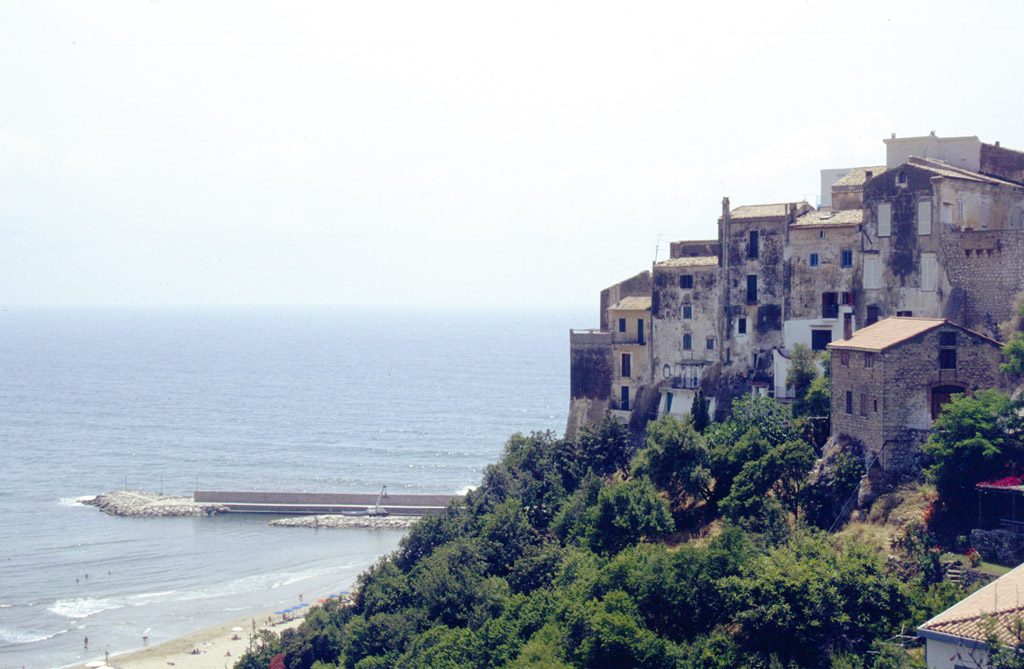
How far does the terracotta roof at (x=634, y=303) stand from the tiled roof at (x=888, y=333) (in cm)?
1385

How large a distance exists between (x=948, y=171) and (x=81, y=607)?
4959 centimetres

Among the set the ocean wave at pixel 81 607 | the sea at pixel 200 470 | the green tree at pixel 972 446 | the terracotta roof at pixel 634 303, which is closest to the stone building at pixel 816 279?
the terracotta roof at pixel 634 303

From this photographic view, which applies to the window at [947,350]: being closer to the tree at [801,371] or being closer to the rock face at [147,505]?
the tree at [801,371]

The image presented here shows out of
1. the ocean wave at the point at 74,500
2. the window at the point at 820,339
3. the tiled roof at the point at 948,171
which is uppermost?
the tiled roof at the point at 948,171

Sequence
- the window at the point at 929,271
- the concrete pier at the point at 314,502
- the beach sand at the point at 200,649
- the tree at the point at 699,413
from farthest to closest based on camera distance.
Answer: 1. the concrete pier at the point at 314,502
2. the beach sand at the point at 200,649
3. the tree at the point at 699,413
4. the window at the point at 929,271

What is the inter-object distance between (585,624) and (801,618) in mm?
6204

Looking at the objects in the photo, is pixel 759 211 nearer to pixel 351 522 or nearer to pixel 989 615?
pixel 989 615

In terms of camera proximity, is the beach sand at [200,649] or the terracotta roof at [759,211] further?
the beach sand at [200,649]

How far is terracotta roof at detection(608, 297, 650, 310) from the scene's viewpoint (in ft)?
159

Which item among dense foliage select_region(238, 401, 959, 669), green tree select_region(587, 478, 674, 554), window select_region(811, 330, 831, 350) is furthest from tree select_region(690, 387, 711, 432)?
green tree select_region(587, 478, 674, 554)

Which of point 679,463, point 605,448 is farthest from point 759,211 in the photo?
point 679,463

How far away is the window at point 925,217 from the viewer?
39375 millimetres

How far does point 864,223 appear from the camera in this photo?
136 ft

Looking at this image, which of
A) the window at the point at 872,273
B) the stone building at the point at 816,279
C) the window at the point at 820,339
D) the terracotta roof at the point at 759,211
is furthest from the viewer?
the terracotta roof at the point at 759,211
